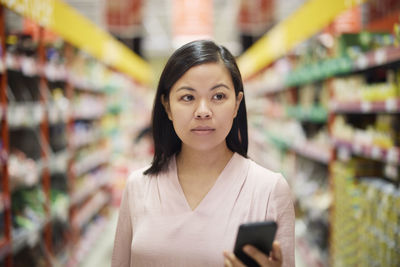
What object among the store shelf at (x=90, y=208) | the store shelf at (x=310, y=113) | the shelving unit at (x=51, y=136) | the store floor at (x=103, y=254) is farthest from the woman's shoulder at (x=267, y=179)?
the store shelf at (x=90, y=208)

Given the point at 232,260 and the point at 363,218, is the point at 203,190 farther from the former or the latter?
the point at 363,218

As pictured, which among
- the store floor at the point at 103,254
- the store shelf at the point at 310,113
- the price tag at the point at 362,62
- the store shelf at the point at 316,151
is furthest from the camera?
the store floor at the point at 103,254

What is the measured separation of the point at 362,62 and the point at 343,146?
817 millimetres

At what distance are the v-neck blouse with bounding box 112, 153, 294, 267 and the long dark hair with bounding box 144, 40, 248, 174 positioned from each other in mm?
126

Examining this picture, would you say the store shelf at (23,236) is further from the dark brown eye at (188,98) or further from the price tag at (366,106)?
the price tag at (366,106)

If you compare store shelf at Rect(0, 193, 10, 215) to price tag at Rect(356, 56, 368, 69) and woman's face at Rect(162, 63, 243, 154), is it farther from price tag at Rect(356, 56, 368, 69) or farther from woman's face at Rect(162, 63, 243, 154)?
price tag at Rect(356, 56, 368, 69)

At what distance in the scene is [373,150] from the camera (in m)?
2.92

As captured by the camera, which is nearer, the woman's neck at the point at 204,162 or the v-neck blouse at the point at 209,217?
the v-neck blouse at the point at 209,217

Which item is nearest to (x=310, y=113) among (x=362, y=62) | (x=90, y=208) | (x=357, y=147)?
(x=357, y=147)

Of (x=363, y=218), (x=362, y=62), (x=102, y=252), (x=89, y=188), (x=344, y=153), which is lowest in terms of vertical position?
(x=102, y=252)

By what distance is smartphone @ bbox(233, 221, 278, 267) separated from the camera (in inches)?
44.1

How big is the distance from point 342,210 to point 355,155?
1.90ft

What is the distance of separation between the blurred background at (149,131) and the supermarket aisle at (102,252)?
0.01 m

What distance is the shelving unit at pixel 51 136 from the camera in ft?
10.3
